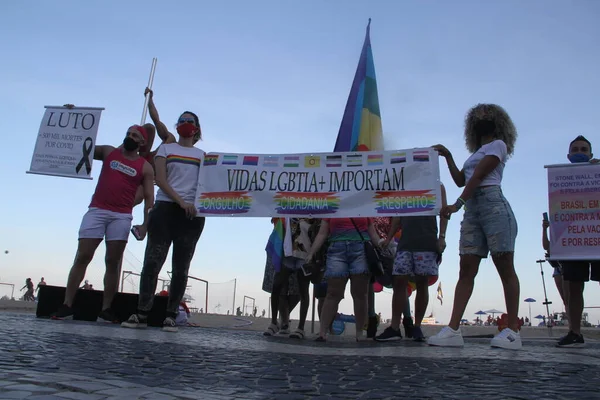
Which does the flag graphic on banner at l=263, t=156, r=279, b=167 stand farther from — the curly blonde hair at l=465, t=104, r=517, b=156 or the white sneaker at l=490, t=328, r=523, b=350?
the white sneaker at l=490, t=328, r=523, b=350

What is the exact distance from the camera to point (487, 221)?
5.15 m

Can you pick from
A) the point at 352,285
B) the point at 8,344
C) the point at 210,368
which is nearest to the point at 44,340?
the point at 8,344

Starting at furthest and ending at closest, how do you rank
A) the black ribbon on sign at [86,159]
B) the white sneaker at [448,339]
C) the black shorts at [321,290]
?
the black shorts at [321,290] < the black ribbon on sign at [86,159] < the white sneaker at [448,339]

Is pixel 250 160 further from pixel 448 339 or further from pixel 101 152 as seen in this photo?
pixel 448 339

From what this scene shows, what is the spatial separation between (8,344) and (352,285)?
11.7 ft

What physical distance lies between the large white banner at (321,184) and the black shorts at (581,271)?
1.47 meters

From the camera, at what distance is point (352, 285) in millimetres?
6258

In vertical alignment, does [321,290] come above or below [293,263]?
below

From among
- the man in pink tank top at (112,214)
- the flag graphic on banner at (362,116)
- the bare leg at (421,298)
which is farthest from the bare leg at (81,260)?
the flag graphic on banner at (362,116)

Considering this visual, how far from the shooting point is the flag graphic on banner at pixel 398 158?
21.6 feet

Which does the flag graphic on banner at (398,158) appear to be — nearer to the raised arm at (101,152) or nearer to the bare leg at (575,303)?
the bare leg at (575,303)

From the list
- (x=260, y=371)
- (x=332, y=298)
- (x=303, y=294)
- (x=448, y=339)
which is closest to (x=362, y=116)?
(x=303, y=294)

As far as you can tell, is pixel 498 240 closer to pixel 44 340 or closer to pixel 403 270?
pixel 403 270

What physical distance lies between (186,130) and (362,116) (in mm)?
3575
